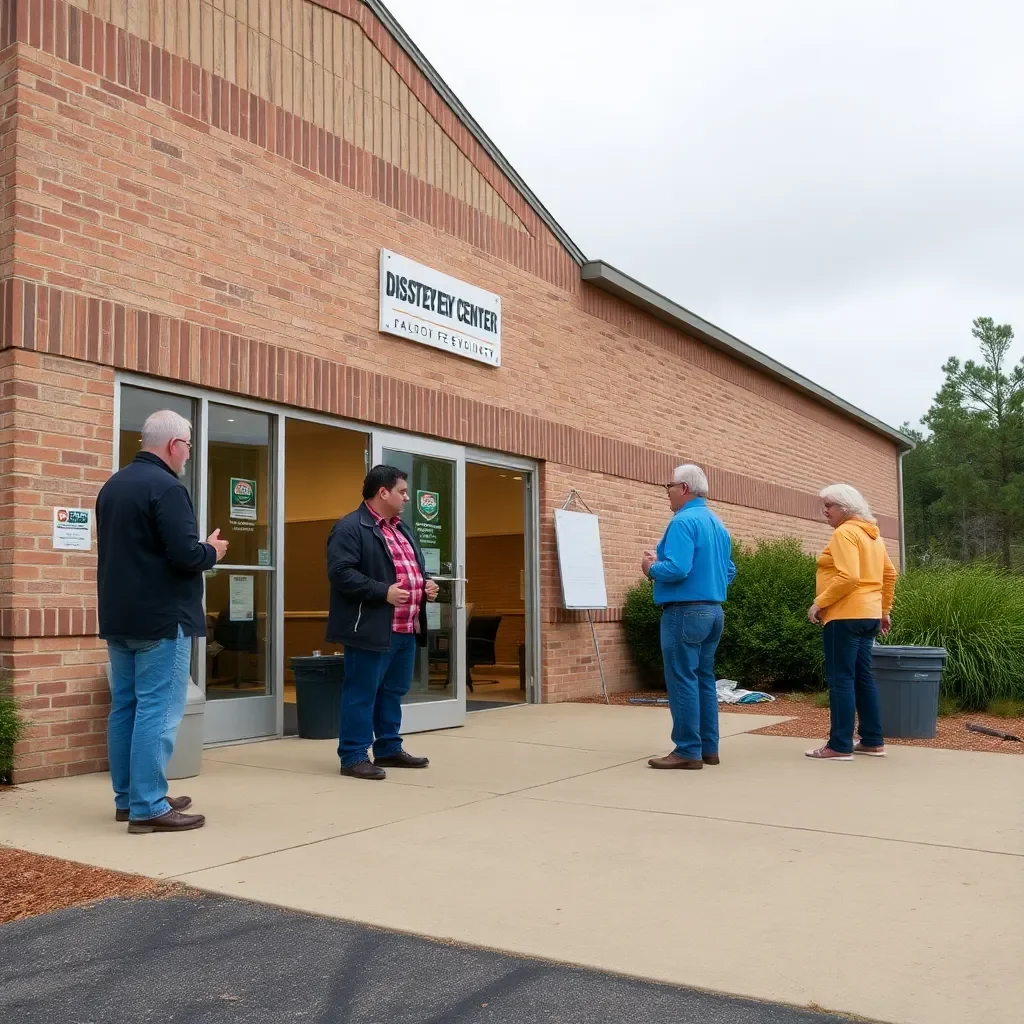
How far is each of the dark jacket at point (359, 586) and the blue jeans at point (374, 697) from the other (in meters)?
0.13

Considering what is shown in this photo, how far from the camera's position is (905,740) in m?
8.58

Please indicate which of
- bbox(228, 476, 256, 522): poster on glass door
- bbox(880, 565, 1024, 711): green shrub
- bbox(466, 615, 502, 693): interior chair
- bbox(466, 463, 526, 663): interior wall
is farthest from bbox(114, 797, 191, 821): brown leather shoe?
bbox(466, 463, 526, 663): interior wall

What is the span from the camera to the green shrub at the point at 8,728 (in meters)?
6.35

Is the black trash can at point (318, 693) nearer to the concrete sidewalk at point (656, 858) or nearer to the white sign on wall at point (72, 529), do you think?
the concrete sidewalk at point (656, 858)

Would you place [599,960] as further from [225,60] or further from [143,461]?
[225,60]

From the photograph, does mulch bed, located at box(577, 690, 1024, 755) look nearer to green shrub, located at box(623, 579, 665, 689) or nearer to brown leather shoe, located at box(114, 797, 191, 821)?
green shrub, located at box(623, 579, 665, 689)

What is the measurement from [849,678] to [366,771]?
10.4 feet

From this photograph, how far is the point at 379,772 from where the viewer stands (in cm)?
673

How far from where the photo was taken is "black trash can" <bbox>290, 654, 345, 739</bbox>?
28.3ft

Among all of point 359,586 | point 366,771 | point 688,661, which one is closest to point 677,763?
point 688,661

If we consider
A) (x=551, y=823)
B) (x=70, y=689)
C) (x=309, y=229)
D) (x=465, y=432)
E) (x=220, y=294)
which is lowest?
(x=551, y=823)

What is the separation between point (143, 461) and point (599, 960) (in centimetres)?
325

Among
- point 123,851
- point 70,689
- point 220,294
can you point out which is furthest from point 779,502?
point 123,851

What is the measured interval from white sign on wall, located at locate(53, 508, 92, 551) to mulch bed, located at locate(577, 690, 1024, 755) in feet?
17.4
